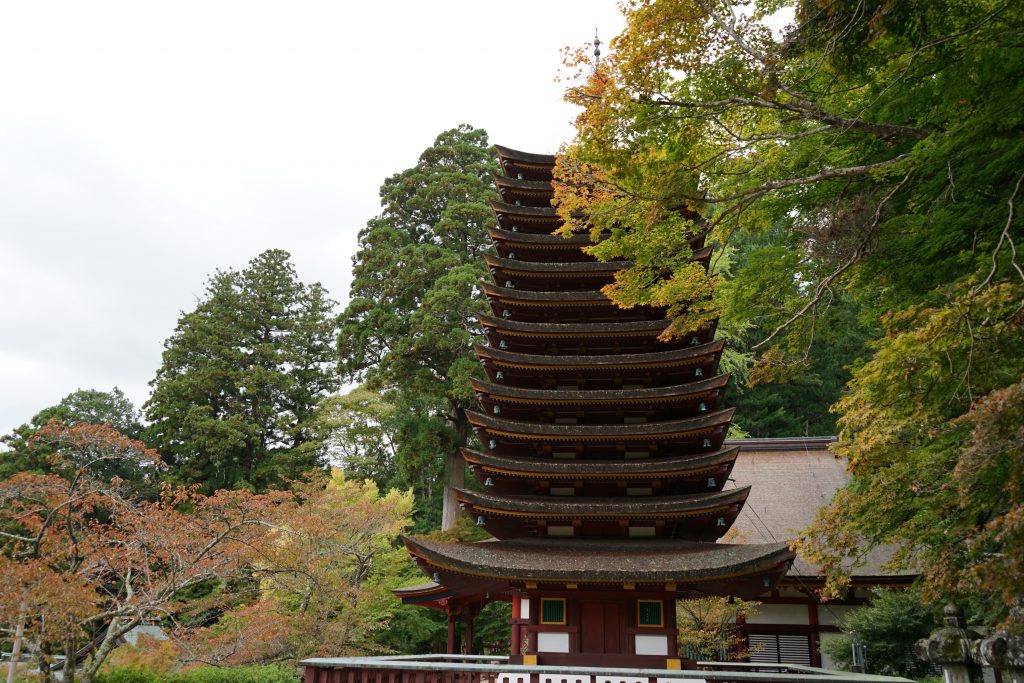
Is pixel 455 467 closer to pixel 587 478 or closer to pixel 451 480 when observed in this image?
pixel 451 480

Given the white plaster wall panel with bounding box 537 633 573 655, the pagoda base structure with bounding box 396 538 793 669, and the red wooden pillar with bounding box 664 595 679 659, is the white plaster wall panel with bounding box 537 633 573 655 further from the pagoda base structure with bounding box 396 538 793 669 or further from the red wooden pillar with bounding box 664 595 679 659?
the red wooden pillar with bounding box 664 595 679 659

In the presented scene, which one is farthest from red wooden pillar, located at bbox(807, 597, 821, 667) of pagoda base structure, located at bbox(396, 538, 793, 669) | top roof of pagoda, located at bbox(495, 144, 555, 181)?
top roof of pagoda, located at bbox(495, 144, 555, 181)

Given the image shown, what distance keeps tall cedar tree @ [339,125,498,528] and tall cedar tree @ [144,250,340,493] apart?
879cm

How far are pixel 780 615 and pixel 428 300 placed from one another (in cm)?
1550

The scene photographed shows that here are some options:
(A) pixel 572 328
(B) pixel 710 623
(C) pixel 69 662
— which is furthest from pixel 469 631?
(C) pixel 69 662

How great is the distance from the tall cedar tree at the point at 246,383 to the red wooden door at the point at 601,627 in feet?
74.7

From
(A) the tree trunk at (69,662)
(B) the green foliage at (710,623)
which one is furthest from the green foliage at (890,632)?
(A) the tree trunk at (69,662)

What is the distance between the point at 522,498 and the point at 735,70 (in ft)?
31.4

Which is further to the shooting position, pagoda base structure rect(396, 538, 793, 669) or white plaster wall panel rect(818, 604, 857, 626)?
white plaster wall panel rect(818, 604, 857, 626)

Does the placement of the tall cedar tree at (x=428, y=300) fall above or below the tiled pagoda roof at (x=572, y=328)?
above

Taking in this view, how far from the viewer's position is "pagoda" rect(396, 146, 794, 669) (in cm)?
1231

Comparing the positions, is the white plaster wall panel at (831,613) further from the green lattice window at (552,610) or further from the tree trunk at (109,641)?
the tree trunk at (109,641)

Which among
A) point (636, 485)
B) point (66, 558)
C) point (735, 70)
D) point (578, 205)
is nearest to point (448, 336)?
point (636, 485)

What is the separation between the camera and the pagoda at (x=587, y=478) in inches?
485
